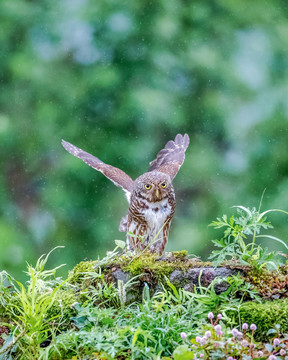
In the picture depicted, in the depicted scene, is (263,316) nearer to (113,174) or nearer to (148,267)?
(148,267)

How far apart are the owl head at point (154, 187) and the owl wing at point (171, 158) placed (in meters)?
0.38

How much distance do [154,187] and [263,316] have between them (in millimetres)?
1690

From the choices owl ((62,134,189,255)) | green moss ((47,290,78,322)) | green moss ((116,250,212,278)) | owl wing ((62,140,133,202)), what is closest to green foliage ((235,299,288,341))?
green moss ((116,250,212,278))

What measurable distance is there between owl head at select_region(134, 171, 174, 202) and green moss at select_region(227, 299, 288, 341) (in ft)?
5.17

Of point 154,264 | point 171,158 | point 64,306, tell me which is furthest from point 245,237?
point 171,158

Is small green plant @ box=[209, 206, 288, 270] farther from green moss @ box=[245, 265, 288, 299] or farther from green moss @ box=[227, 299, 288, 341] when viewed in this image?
green moss @ box=[227, 299, 288, 341]

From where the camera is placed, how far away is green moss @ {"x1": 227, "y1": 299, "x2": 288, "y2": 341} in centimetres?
235

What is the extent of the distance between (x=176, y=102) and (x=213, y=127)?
48cm

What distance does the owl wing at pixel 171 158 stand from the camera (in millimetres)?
4550

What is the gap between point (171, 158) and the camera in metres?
4.87

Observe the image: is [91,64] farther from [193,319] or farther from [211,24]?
[193,319]

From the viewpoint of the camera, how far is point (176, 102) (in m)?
6.57

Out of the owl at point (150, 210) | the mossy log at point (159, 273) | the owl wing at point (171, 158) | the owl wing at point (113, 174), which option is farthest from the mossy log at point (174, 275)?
the owl wing at point (171, 158)

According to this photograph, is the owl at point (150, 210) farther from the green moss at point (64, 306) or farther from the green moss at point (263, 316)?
the green moss at point (263, 316)
